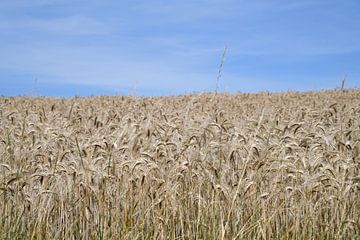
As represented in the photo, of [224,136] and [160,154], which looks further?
[224,136]

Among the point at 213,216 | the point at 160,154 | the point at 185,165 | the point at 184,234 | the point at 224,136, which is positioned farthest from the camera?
the point at 224,136

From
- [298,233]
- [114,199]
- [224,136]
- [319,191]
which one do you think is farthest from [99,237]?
[224,136]

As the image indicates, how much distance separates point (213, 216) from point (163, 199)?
1.67 ft

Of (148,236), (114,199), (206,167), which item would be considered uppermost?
(206,167)

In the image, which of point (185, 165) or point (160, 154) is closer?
point (185, 165)

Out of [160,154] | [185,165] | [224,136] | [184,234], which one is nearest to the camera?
[184,234]

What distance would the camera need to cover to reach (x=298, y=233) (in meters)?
4.03

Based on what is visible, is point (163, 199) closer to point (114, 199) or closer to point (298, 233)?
point (114, 199)

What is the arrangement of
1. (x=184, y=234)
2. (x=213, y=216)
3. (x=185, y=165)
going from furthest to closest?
(x=185, y=165), (x=184, y=234), (x=213, y=216)

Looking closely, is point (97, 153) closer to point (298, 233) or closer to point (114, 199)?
point (114, 199)

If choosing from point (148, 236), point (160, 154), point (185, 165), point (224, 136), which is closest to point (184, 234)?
point (148, 236)

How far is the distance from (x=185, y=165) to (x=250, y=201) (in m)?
0.71

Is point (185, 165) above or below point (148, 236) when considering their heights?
above

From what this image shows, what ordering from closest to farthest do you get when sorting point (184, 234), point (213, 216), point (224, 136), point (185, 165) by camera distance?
point (213, 216) < point (184, 234) < point (185, 165) < point (224, 136)
